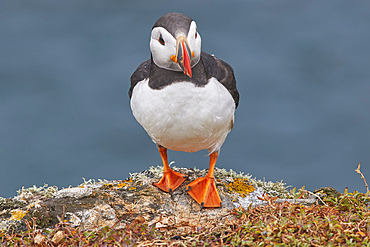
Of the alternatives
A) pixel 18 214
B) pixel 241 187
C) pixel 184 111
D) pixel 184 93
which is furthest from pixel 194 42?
pixel 18 214

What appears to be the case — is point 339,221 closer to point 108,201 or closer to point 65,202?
point 108,201

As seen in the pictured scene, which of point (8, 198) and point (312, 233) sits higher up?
point (8, 198)

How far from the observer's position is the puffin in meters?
3.52

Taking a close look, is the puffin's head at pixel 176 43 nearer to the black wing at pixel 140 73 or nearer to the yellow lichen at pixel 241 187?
the black wing at pixel 140 73

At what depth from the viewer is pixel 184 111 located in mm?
3805

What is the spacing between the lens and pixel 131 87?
15.2 feet

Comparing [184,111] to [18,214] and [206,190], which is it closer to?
[206,190]

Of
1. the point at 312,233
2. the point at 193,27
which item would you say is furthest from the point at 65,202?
the point at 312,233

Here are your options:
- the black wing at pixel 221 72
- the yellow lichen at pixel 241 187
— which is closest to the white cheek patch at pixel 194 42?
the black wing at pixel 221 72

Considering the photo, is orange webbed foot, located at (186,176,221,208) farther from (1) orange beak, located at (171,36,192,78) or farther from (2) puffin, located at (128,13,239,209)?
(1) orange beak, located at (171,36,192,78)

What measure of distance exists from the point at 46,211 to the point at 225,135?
7.03ft

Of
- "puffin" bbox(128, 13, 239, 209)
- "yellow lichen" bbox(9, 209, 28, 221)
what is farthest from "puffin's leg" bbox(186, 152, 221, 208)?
"yellow lichen" bbox(9, 209, 28, 221)

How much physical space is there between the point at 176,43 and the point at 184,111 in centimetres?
71

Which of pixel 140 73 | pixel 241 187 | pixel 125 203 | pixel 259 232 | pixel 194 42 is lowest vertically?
pixel 259 232
